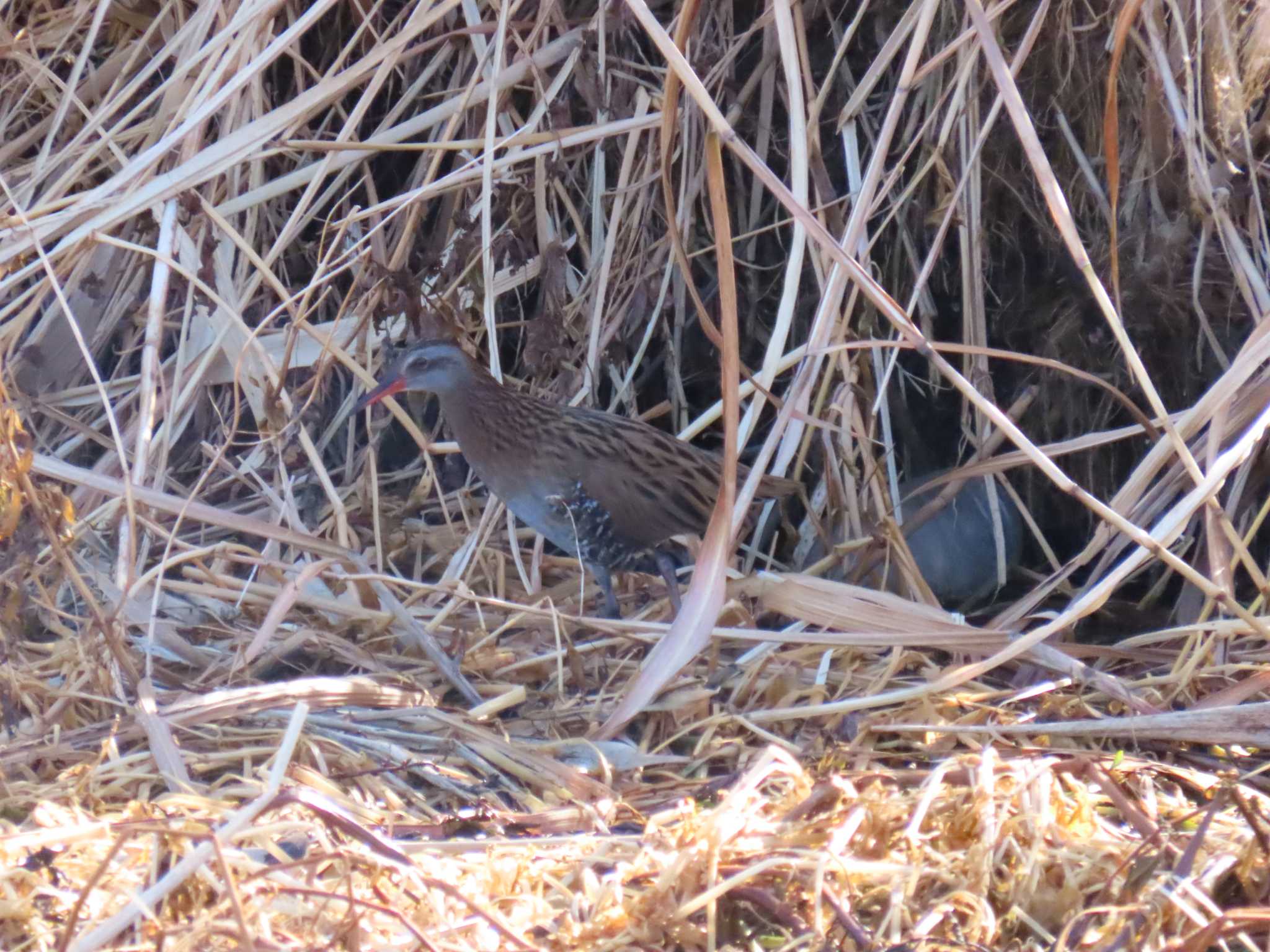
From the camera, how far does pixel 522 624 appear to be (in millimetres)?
2643

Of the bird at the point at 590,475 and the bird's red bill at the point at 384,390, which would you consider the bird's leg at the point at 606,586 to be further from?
the bird's red bill at the point at 384,390

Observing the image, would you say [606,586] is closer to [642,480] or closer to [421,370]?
[642,480]

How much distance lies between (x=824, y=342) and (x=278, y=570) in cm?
111

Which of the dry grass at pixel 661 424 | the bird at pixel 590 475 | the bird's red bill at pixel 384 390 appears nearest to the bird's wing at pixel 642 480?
the bird at pixel 590 475

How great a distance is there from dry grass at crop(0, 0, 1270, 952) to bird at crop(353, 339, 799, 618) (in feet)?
0.37

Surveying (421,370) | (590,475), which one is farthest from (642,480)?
(421,370)

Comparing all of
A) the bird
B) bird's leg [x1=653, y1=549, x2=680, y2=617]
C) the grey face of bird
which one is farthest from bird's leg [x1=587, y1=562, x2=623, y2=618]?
the grey face of bird

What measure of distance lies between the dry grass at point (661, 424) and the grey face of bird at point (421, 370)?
7 cm

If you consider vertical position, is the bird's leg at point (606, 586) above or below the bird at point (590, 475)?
A: below

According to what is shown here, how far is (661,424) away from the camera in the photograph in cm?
344

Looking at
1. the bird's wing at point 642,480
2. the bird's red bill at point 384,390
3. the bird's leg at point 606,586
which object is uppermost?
the bird's red bill at point 384,390

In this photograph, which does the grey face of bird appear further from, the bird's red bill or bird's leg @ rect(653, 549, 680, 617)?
bird's leg @ rect(653, 549, 680, 617)

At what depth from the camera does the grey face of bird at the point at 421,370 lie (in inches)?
114

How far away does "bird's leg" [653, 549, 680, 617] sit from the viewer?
2.92 m
